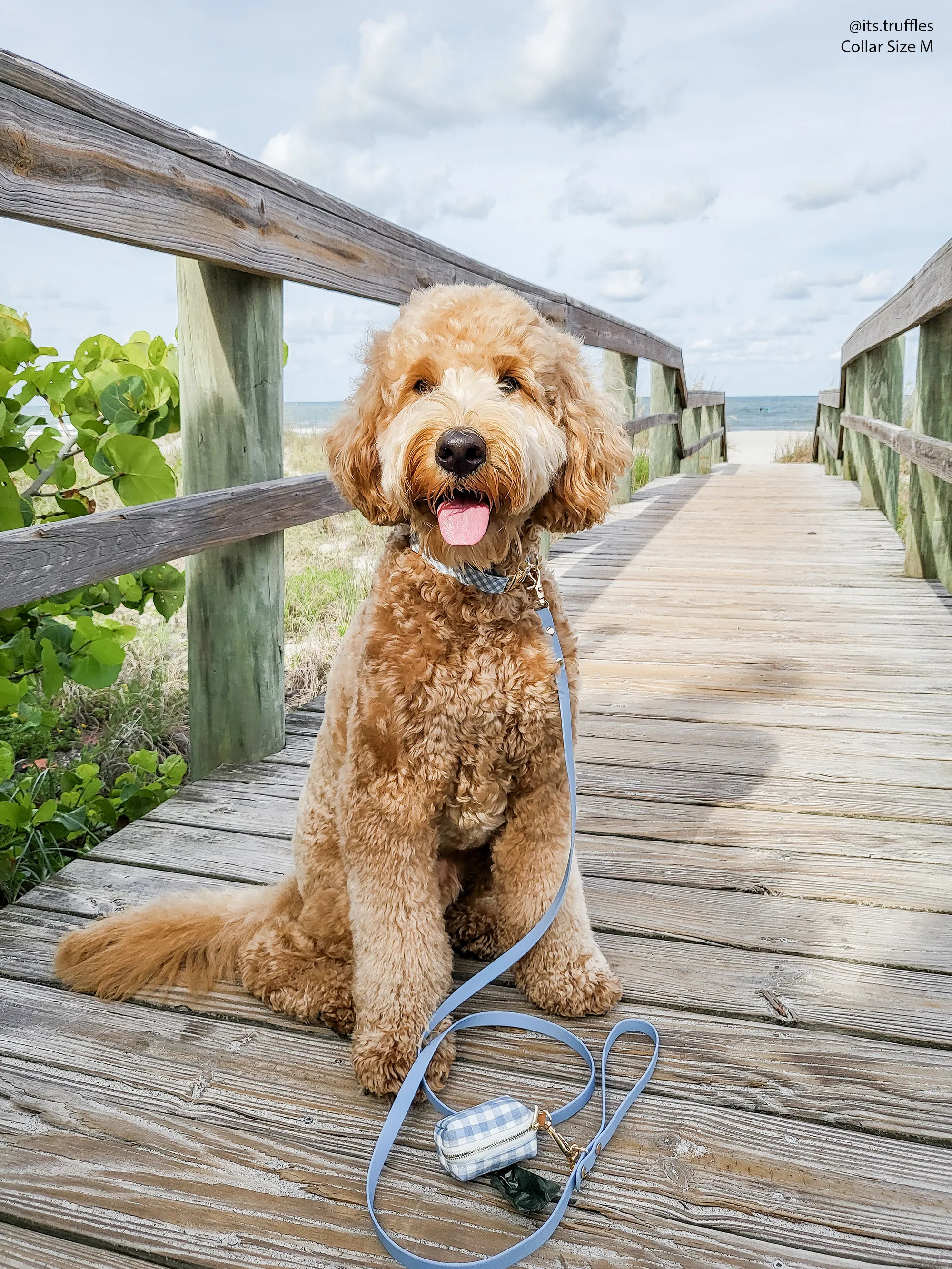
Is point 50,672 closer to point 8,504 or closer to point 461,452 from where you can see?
point 8,504

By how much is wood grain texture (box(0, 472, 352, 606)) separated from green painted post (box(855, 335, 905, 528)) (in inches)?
198

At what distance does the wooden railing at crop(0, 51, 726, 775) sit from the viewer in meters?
1.80

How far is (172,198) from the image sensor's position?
6.98ft

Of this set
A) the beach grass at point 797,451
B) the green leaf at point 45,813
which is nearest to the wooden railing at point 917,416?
the green leaf at point 45,813

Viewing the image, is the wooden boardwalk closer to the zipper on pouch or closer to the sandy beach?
the zipper on pouch

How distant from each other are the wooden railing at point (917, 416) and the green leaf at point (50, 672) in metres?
3.32

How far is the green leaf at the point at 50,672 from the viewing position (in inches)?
93.7

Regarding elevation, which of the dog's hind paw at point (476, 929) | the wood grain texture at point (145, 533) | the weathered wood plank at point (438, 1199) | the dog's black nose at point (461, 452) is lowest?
the weathered wood plank at point (438, 1199)

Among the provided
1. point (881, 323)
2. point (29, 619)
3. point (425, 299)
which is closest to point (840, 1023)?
point (425, 299)

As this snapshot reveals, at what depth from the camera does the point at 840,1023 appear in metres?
1.78

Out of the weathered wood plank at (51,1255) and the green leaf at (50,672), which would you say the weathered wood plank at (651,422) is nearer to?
the green leaf at (50,672)

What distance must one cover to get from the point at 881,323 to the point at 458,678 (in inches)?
221

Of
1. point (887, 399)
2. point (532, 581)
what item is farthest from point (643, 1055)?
point (887, 399)

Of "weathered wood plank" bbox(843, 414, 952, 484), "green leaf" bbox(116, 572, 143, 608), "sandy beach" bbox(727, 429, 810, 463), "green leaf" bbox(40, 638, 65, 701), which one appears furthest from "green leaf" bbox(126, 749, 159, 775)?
"sandy beach" bbox(727, 429, 810, 463)
